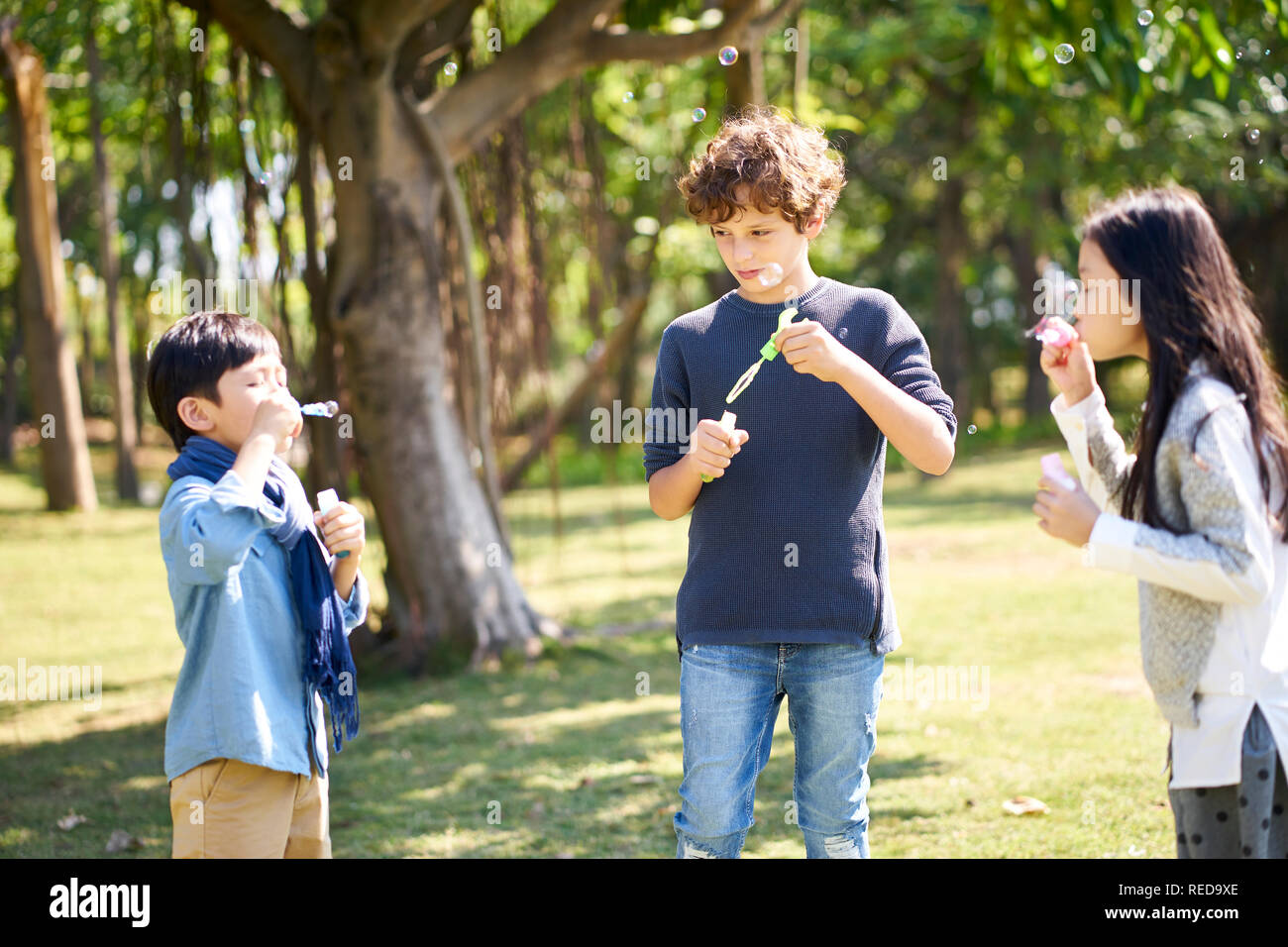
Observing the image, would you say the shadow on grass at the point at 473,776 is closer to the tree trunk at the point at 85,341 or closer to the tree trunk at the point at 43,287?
the tree trunk at the point at 43,287

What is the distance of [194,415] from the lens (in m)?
2.64

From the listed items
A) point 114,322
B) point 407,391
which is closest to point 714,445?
point 407,391

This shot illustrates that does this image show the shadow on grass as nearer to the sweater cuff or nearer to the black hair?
the black hair

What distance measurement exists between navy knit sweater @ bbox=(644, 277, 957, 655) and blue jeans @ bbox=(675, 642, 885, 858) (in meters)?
0.05

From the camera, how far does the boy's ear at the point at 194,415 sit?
2627 millimetres

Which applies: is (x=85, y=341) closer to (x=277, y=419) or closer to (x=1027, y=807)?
(x=1027, y=807)

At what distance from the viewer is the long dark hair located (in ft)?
7.29

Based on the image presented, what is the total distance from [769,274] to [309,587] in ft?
3.96

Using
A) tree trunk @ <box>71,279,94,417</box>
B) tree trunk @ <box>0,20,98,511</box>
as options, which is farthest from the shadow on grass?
tree trunk @ <box>71,279,94,417</box>

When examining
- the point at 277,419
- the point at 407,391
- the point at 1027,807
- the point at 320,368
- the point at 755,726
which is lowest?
the point at 1027,807

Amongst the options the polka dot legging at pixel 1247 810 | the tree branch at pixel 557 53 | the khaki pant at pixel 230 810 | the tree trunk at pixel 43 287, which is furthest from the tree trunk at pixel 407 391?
the tree trunk at pixel 43 287

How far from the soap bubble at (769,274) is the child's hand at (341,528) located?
100cm

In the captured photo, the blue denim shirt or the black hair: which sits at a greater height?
the black hair
